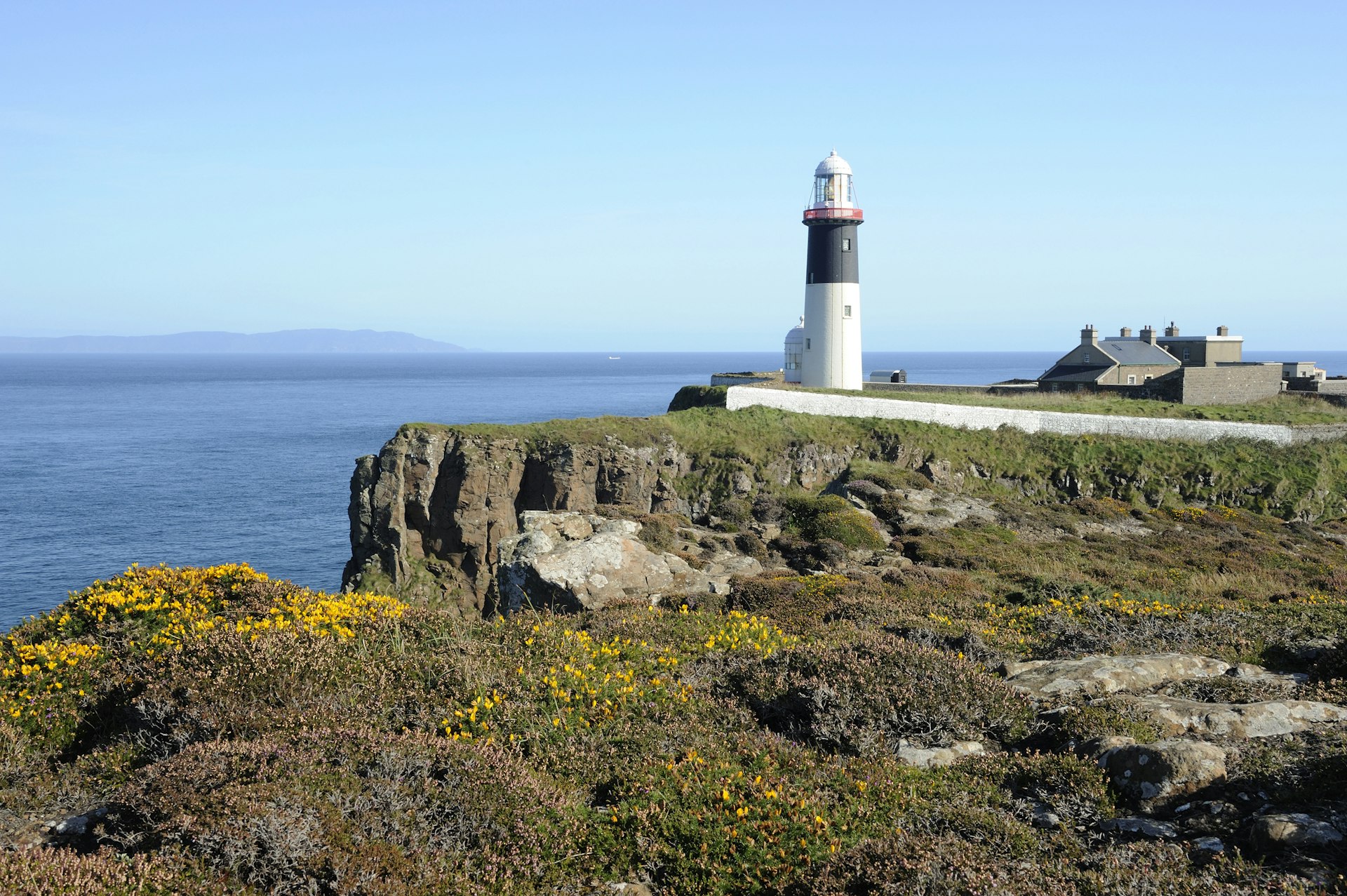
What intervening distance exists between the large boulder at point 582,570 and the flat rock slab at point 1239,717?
28.1 feet

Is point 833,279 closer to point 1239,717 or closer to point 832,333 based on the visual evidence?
point 832,333

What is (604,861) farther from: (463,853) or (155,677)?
(155,677)

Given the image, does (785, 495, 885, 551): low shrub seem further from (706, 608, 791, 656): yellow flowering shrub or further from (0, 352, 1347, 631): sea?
(0, 352, 1347, 631): sea

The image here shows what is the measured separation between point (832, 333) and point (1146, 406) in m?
15.0

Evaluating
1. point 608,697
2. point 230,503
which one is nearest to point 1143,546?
point 608,697

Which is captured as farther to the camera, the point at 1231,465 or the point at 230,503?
the point at 230,503

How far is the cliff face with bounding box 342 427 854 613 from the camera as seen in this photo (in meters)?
31.9

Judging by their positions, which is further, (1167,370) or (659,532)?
(1167,370)

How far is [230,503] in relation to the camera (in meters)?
55.8

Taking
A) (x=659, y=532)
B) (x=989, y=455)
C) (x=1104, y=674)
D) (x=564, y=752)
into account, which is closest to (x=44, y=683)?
(x=564, y=752)

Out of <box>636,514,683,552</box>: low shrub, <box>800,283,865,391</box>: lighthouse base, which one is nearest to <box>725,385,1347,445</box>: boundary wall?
<box>800,283,865,391</box>: lighthouse base

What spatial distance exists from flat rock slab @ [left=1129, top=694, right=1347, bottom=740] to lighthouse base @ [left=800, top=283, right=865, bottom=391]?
1548 inches

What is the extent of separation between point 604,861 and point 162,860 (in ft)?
8.37

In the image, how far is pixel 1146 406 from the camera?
146ft
